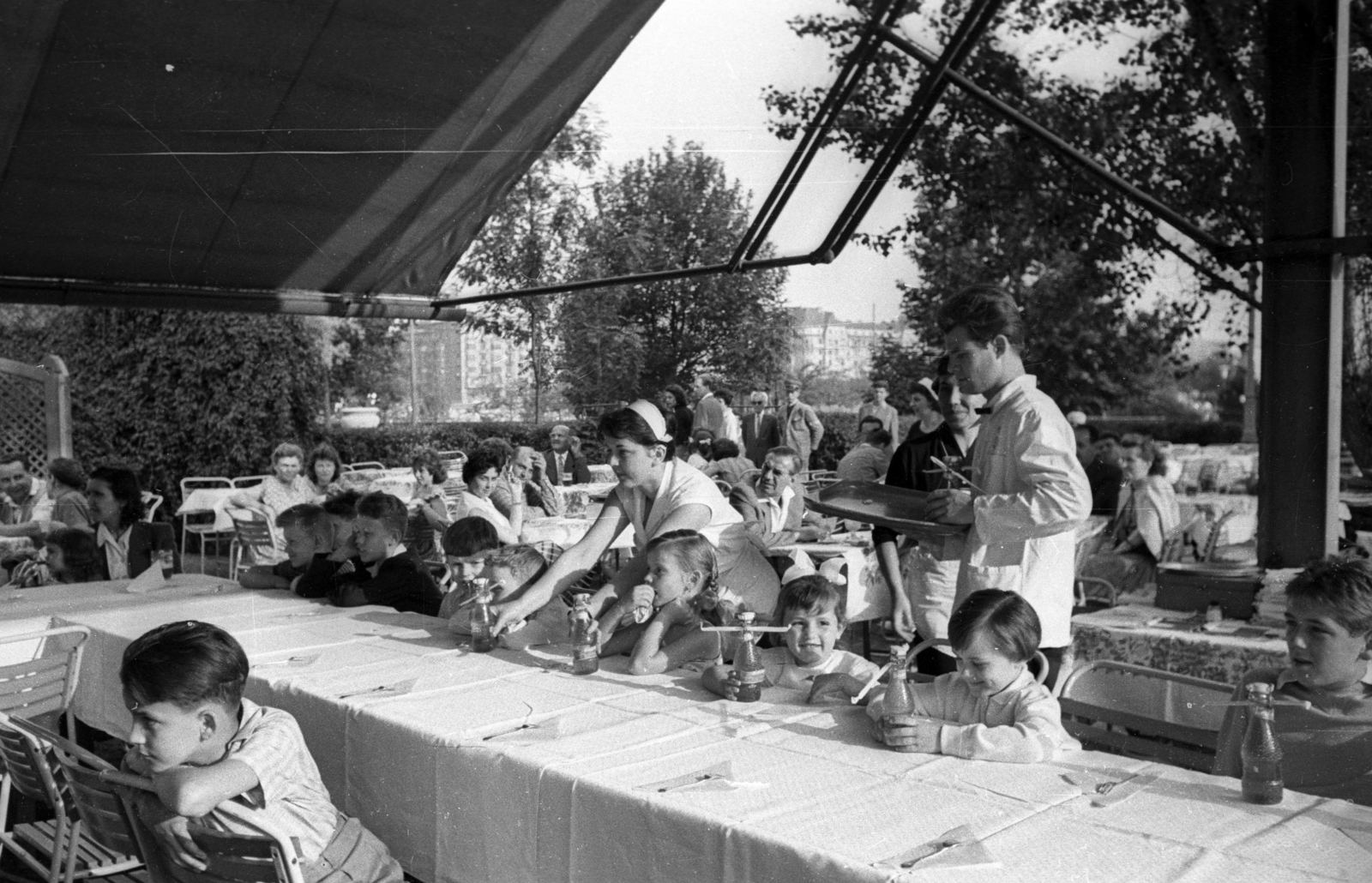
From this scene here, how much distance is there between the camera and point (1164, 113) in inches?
252

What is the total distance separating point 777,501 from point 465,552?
11.1 feet

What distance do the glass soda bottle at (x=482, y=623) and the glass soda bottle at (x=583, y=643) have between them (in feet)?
1.19

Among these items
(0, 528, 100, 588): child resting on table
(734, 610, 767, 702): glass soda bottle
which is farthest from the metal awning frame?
(734, 610, 767, 702): glass soda bottle

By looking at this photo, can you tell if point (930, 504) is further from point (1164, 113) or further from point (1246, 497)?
point (1164, 113)

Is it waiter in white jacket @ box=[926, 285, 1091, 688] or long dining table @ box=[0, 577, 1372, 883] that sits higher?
waiter in white jacket @ box=[926, 285, 1091, 688]

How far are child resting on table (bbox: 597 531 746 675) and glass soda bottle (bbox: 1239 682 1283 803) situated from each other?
131 cm

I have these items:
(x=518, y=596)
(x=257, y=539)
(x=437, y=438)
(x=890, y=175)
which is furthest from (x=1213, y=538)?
(x=437, y=438)

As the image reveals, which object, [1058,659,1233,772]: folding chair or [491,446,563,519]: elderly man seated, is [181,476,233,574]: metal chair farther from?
[1058,659,1233,772]: folding chair

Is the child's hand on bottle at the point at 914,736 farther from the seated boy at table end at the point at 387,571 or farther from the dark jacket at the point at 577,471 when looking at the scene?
the dark jacket at the point at 577,471

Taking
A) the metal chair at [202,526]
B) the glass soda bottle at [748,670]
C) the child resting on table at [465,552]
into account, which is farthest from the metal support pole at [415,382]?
the glass soda bottle at [748,670]

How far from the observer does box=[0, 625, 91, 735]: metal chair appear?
3322 millimetres

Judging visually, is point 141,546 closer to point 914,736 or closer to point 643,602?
point 643,602

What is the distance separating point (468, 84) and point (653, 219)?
2464mm

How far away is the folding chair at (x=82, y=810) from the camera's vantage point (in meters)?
2.05
